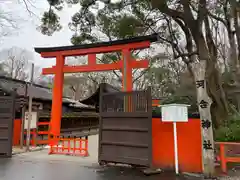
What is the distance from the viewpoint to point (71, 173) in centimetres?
549

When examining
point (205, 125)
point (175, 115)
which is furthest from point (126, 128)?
point (205, 125)

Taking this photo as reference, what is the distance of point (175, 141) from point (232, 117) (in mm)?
3298

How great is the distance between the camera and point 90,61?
8.88m

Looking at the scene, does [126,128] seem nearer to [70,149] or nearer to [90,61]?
[70,149]

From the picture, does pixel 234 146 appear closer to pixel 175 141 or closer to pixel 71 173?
pixel 175 141

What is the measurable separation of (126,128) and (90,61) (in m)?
3.92

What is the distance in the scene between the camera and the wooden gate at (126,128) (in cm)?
574

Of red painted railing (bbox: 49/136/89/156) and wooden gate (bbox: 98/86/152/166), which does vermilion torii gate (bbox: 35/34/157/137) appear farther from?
wooden gate (bbox: 98/86/152/166)

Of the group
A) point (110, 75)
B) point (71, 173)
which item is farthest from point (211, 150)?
point (110, 75)

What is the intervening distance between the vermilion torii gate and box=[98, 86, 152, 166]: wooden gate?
1635 millimetres

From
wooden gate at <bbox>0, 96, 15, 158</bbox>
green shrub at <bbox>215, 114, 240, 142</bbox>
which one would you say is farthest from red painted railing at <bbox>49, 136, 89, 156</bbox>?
green shrub at <bbox>215, 114, 240, 142</bbox>

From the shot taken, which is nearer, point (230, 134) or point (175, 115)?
point (175, 115)

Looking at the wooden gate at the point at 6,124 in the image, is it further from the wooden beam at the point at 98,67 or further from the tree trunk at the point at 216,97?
the tree trunk at the point at 216,97

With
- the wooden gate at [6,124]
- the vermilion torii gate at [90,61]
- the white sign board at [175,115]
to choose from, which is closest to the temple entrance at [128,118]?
the vermilion torii gate at [90,61]
